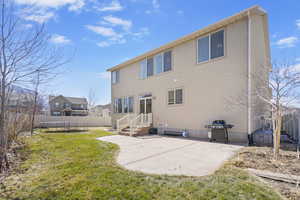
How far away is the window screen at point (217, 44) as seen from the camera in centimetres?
819

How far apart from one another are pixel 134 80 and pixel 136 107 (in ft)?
7.74

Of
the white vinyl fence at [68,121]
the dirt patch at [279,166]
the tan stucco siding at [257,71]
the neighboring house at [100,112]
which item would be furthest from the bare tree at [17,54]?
the neighboring house at [100,112]

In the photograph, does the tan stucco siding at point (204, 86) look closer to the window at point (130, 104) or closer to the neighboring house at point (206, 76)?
the neighboring house at point (206, 76)

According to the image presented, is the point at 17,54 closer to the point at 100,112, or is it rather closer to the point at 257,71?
the point at 257,71

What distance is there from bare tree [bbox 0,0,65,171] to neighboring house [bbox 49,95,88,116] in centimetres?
3431

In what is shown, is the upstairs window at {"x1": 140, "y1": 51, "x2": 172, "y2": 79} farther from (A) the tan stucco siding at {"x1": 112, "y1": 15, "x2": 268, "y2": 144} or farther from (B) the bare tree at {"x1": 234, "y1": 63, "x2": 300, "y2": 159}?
(B) the bare tree at {"x1": 234, "y1": 63, "x2": 300, "y2": 159}

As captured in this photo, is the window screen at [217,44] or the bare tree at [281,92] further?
the window screen at [217,44]

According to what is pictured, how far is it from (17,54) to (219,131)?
7.91 m

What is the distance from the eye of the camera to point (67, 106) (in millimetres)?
41500

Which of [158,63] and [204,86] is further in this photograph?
[158,63]

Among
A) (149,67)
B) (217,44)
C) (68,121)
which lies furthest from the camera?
(68,121)

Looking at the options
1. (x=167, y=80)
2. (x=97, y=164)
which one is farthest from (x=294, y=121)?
(x=97, y=164)

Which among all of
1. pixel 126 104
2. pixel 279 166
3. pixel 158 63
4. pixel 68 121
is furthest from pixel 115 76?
pixel 279 166

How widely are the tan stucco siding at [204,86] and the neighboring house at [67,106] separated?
98.8ft
